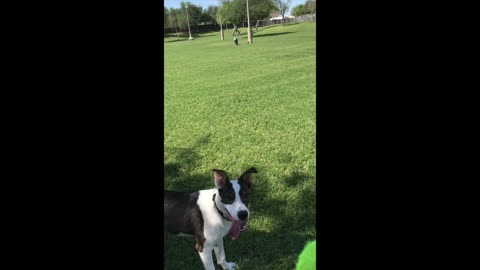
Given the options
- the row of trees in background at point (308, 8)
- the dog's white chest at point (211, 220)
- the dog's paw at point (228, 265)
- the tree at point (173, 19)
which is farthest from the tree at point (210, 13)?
the dog's paw at point (228, 265)

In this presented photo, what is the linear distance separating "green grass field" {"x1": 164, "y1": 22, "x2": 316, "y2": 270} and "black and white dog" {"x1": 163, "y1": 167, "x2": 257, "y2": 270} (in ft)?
0.56

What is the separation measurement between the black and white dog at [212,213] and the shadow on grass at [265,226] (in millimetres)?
125

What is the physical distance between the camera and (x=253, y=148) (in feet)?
11.2

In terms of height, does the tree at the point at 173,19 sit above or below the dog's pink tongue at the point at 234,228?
above

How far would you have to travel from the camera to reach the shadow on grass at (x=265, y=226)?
2018mm

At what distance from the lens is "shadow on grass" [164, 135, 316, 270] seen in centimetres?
202

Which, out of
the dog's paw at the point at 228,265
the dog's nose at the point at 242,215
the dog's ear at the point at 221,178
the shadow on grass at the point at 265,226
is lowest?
the dog's paw at the point at 228,265

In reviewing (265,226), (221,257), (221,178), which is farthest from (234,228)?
(265,226)

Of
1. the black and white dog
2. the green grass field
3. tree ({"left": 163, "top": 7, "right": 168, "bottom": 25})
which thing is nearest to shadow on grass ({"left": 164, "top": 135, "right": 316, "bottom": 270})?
the green grass field

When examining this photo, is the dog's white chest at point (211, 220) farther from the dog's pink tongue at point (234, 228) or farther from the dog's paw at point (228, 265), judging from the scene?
the dog's paw at point (228, 265)

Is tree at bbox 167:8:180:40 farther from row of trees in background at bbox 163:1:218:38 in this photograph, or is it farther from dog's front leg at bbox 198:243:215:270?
dog's front leg at bbox 198:243:215:270
